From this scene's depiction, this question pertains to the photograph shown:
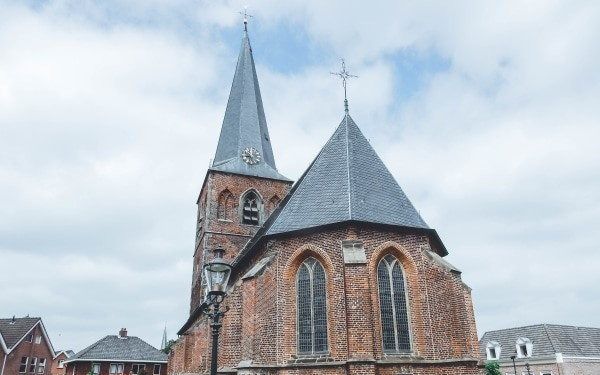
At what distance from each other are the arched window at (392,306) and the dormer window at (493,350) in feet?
94.5

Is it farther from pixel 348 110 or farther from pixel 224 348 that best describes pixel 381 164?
pixel 224 348

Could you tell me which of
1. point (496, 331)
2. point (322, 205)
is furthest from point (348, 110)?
point (496, 331)

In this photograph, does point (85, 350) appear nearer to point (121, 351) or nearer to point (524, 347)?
point (121, 351)

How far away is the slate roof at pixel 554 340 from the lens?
3400 centimetres

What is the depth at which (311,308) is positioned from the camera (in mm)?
14312

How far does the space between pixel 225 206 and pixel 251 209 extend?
4.92 ft

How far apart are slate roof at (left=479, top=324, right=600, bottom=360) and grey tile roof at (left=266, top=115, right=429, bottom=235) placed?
23.4 m

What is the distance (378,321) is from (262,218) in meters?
14.4

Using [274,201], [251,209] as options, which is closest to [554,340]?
[274,201]

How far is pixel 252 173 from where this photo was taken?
28047 millimetres

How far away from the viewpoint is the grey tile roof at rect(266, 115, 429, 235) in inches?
597

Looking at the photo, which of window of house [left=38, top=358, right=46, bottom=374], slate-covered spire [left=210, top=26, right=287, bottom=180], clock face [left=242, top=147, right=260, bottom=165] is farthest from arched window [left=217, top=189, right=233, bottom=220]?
window of house [left=38, top=358, right=46, bottom=374]

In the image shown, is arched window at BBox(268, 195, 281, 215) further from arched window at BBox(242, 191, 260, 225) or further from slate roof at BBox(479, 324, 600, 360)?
slate roof at BBox(479, 324, 600, 360)

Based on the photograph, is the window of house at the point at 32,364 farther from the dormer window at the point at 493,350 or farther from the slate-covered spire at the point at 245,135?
the dormer window at the point at 493,350
